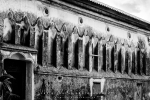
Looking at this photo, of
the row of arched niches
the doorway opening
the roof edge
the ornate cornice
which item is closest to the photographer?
the doorway opening

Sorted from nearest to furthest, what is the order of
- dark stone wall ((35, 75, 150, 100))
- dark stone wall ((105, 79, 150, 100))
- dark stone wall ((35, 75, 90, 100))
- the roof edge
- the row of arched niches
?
1. the row of arched niches
2. dark stone wall ((35, 75, 90, 100))
3. dark stone wall ((35, 75, 150, 100))
4. the roof edge
5. dark stone wall ((105, 79, 150, 100))

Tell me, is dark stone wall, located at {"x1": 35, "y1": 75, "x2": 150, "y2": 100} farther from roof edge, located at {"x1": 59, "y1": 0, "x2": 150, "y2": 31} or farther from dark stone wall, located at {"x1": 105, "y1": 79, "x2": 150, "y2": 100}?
roof edge, located at {"x1": 59, "y1": 0, "x2": 150, "y2": 31}

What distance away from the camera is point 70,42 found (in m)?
12.1

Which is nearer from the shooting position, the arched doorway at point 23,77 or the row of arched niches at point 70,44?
the arched doorway at point 23,77

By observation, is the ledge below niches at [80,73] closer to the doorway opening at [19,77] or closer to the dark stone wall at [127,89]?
the dark stone wall at [127,89]

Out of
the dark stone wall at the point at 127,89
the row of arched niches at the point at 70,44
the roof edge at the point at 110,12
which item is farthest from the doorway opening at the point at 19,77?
the dark stone wall at the point at 127,89

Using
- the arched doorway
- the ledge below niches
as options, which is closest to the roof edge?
the ledge below niches

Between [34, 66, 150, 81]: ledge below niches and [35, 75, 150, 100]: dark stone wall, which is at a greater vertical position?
[34, 66, 150, 81]: ledge below niches

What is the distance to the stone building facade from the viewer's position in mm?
9922

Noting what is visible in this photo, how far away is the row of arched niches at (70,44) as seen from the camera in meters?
9.98

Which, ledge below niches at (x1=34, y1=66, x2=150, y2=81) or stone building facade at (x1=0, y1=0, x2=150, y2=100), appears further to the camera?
ledge below niches at (x1=34, y1=66, x2=150, y2=81)

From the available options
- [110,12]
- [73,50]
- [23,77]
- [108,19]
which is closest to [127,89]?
[108,19]

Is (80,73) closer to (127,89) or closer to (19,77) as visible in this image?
(19,77)

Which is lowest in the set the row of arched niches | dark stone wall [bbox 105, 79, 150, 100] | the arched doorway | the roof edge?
dark stone wall [bbox 105, 79, 150, 100]
